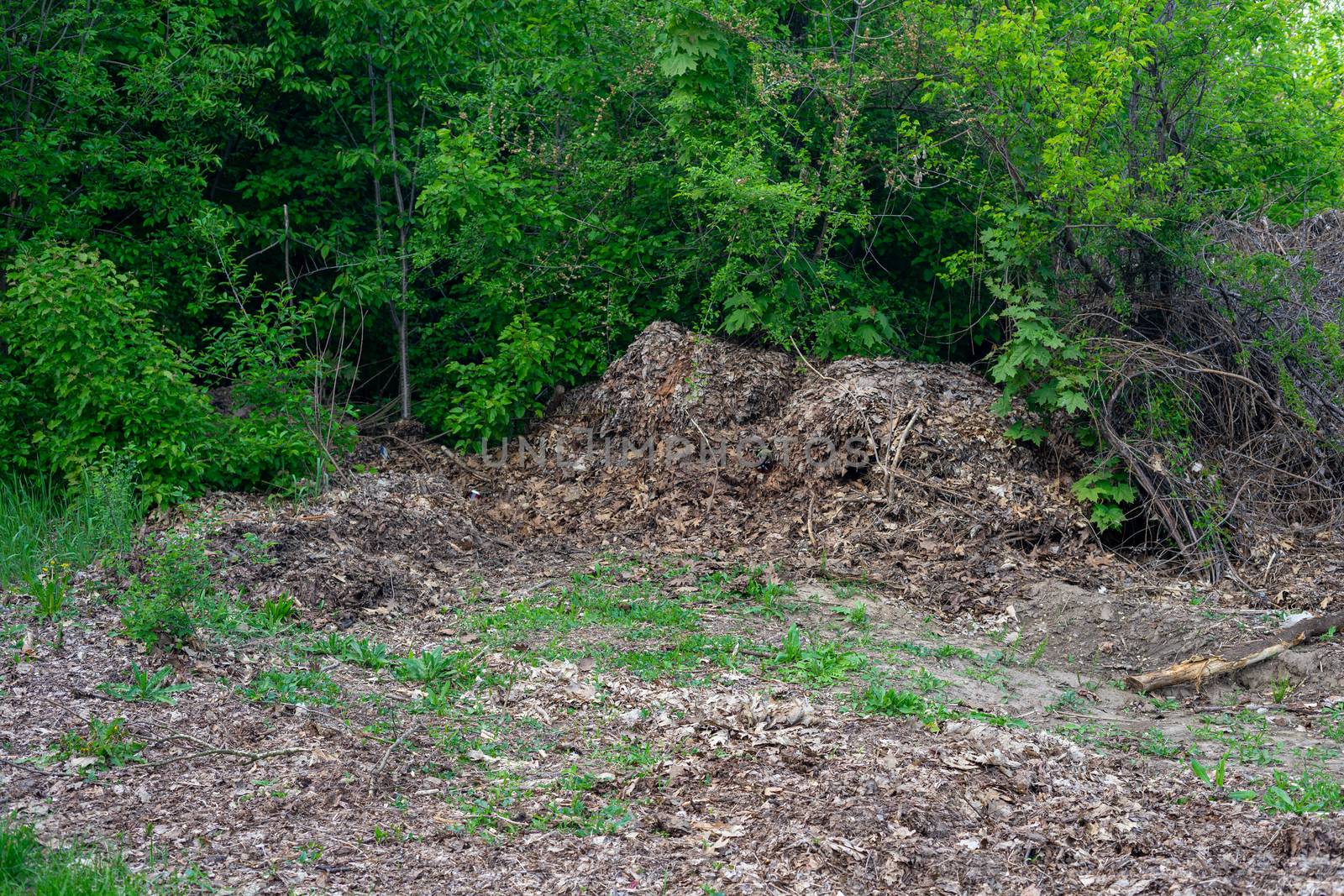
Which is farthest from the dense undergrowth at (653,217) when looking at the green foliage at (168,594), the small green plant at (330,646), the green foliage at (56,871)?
the green foliage at (56,871)

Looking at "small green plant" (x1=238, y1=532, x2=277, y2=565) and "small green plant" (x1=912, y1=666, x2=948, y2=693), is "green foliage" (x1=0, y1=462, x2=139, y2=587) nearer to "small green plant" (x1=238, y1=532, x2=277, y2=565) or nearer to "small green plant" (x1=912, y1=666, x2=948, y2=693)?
"small green plant" (x1=238, y1=532, x2=277, y2=565)

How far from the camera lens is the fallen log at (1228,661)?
5805 mm

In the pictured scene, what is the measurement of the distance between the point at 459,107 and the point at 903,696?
616 cm

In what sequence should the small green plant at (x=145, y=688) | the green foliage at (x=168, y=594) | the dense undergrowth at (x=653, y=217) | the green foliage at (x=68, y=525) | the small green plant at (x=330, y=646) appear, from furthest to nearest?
the dense undergrowth at (x=653, y=217) → the green foliage at (x=68, y=525) → the small green plant at (x=330, y=646) → the green foliage at (x=168, y=594) → the small green plant at (x=145, y=688)

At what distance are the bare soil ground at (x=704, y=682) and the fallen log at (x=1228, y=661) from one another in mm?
77

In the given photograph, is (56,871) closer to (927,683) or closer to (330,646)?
(330,646)

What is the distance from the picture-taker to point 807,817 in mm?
4098

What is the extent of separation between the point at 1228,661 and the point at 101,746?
5128 mm

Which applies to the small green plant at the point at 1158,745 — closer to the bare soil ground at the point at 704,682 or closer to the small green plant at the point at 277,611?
the bare soil ground at the point at 704,682

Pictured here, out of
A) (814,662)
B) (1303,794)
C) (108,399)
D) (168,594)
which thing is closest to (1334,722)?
(1303,794)

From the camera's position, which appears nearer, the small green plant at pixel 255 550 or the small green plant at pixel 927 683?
the small green plant at pixel 927 683

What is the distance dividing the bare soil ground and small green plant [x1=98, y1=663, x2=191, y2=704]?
5 centimetres

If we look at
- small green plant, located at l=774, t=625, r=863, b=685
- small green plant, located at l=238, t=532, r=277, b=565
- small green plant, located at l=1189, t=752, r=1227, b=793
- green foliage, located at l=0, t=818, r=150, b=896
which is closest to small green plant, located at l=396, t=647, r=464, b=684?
small green plant, located at l=238, t=532, r=277, b=565

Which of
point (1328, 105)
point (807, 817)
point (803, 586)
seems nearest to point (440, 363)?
point (803, 586)
